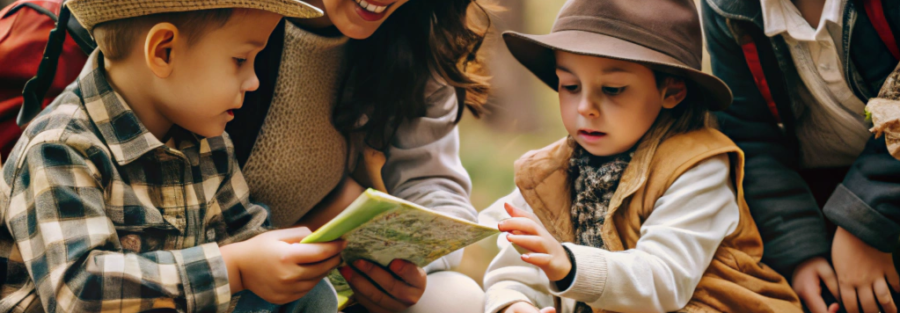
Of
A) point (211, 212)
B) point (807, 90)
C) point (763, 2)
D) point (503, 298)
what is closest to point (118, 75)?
point (211, 212)

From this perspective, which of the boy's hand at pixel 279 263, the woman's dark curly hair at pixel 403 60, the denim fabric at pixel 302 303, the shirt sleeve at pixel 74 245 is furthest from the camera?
the woman's dark curly hair at pixel 403 60

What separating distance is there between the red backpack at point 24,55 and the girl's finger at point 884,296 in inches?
50.2

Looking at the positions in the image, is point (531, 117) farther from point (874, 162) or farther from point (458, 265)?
point (874, 162)

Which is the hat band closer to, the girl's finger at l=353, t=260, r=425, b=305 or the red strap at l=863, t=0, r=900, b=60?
the red strap at l=863, t=0, r=900, b=60

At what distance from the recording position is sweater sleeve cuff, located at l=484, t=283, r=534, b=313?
43.8 inches

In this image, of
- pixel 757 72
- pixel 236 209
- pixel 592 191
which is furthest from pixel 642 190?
pixel 236 209

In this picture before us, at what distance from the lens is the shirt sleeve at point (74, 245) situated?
2.76 ft

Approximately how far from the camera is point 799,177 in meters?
1.21

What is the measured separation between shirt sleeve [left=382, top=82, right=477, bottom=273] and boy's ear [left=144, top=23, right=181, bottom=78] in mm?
528

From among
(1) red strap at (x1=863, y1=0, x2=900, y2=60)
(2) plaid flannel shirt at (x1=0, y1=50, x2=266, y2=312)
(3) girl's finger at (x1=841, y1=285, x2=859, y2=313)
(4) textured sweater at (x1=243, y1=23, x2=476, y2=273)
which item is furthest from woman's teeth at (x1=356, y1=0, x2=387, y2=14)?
(3) girl's finger at (x1=841, y1=285, x2=859, y2=313)

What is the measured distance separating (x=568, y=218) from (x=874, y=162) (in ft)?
1.57

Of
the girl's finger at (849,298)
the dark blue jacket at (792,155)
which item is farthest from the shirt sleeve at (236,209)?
the girl's finger at (849,298)

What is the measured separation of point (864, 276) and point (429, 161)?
0.76 m

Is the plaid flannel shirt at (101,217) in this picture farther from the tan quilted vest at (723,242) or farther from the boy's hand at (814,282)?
the boy's hand at (814,282)
